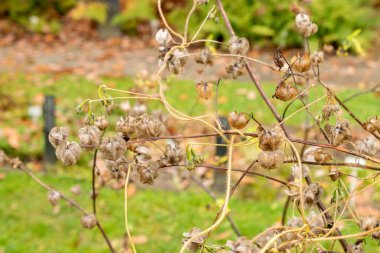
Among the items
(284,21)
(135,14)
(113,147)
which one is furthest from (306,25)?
(135,14)

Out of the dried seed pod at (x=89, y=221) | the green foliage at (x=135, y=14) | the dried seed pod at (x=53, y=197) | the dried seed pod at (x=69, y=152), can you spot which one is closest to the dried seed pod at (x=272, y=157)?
the dried seed pod at (x=69, y=152)

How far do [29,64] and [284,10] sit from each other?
4.25 metres

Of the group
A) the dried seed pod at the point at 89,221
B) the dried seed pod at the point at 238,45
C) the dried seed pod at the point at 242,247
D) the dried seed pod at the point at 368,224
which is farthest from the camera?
the dried seed pod at the point at 89,221

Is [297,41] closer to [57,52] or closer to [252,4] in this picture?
[252,4]

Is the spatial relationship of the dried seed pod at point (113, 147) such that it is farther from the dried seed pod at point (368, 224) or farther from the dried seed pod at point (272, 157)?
the dried seed pod at point (368, 224)

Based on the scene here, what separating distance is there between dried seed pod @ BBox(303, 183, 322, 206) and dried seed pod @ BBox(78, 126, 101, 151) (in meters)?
0.45

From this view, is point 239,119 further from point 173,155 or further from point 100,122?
point 100,122

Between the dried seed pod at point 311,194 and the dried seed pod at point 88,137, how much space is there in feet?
1.48

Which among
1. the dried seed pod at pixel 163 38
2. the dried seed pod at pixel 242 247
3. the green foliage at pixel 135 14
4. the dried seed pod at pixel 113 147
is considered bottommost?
the dried seed pod at pixel 242 247

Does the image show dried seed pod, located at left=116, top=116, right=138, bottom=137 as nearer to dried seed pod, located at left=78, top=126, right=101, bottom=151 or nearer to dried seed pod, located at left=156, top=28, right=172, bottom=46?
dried seed pod, located at left=78, top=126, right=101, bottom=151

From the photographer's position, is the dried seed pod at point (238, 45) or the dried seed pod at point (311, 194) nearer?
the dried seed pod at point (311, 194)

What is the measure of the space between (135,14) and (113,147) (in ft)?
34.2

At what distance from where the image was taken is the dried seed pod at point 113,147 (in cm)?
107

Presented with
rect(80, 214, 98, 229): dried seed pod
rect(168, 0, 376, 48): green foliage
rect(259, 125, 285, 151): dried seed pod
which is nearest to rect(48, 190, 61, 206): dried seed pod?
rect(80, 214, 98, 229): dried seed pod
